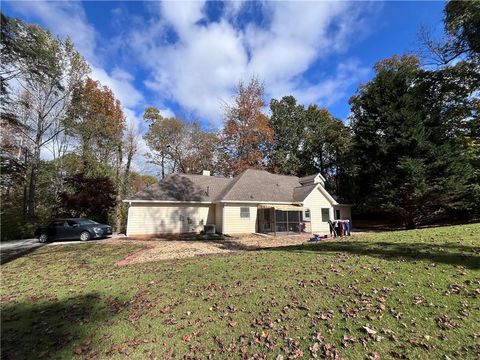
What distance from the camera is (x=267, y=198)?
75.0ft

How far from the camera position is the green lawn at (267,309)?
13.1 feet

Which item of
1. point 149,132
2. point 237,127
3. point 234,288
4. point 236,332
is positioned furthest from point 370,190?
point 149,132

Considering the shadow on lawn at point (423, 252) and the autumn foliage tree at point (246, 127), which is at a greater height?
the autumn foliage tree at point (246, 127)

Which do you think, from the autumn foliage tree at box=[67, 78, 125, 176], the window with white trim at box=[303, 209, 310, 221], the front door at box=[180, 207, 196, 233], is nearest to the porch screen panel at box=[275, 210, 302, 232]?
the window with white trim at box=[303, 209, 310, 221]

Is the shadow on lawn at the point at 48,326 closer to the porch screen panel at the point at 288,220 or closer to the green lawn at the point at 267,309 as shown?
the green lawn at the point at 267,309

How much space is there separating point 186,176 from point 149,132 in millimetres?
15482

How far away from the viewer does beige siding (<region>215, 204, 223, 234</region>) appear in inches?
841

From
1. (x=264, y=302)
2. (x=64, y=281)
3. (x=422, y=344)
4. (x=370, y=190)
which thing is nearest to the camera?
(x=422, y=344)

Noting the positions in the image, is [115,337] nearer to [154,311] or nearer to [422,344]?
[154,311]

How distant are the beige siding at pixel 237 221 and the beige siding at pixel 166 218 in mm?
2606

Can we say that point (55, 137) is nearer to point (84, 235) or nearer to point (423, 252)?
point (84, 235)

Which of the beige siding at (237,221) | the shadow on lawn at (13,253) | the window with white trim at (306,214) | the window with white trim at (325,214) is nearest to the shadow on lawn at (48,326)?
the shadow on lawn at (13,253)

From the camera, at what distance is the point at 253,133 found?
33.4 metres

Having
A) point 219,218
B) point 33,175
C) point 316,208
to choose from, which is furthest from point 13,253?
point 316,208
